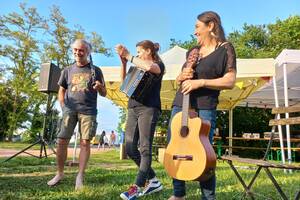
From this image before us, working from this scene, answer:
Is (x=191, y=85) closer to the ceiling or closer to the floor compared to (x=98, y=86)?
closer to the floor

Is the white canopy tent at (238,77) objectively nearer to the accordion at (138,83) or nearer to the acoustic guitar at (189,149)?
the accordion at (138,83)

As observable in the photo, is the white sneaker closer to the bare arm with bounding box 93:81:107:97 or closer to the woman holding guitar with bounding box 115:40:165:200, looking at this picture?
the woman holding guitar with bounding box 115:40:165:200

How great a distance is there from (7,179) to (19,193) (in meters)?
1.20

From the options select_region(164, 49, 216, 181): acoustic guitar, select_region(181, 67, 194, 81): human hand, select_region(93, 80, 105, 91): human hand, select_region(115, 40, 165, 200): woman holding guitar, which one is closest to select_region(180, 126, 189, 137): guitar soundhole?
select_region(164, 49, 216, 181): acoustic guitar

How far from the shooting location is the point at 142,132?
3438 millimetres

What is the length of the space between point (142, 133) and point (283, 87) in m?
8.98

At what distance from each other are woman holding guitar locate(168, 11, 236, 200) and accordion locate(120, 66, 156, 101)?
596 mm

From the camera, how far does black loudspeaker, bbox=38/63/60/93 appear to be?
823cm

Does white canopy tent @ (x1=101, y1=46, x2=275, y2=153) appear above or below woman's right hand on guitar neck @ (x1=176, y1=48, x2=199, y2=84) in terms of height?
above

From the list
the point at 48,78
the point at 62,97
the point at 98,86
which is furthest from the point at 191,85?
the point at 48,78

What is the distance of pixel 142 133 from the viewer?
11.3 feet

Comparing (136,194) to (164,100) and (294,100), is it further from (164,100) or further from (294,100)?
(294,100)

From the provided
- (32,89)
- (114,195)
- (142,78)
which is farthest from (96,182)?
(32,89)

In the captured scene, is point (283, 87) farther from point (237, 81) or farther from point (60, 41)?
point (60, 41)
